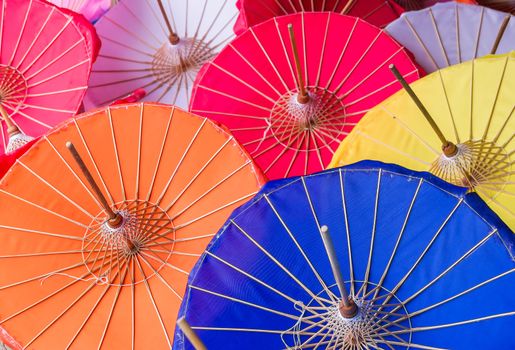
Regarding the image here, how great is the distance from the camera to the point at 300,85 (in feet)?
9.97

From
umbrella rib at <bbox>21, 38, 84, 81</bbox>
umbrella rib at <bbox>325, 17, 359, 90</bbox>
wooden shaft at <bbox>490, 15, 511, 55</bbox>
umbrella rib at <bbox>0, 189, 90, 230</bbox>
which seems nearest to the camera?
umbrella rib at <bbox>0, 189, 90, 230</bbox>

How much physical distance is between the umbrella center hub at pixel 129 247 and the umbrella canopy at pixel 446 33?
1579 millimetres

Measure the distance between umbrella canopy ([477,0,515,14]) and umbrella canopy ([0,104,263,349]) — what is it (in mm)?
2128

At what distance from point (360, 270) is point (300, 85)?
3.47 ft

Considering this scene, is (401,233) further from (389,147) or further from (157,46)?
(157,46)

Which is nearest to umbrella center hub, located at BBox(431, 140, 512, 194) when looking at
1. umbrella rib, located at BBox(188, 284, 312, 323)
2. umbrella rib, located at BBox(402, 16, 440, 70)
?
umbrella rib, located at BBox(188, 284, 312, 323)

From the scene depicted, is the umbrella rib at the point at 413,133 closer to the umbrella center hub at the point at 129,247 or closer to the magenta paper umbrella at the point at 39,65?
the umbrella center hub at the point at 129,247

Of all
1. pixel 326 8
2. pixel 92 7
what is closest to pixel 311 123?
pixel 326 8

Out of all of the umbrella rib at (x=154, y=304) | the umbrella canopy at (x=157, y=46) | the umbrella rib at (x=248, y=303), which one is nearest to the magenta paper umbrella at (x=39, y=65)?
the umbrella canopy at (x=157, y=46)

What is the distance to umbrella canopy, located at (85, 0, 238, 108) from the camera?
3.90 m

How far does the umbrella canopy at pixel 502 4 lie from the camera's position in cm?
396

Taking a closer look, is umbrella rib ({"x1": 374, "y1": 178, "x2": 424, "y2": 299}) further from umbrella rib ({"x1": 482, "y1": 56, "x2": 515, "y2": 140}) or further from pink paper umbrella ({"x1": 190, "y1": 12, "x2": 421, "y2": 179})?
pink paper umbrella ({"x1": 190, "y1": 12, "x2": 421, "y2": 179})

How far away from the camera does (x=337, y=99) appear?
3.19 meters

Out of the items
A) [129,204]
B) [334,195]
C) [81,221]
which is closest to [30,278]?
[81,221]
